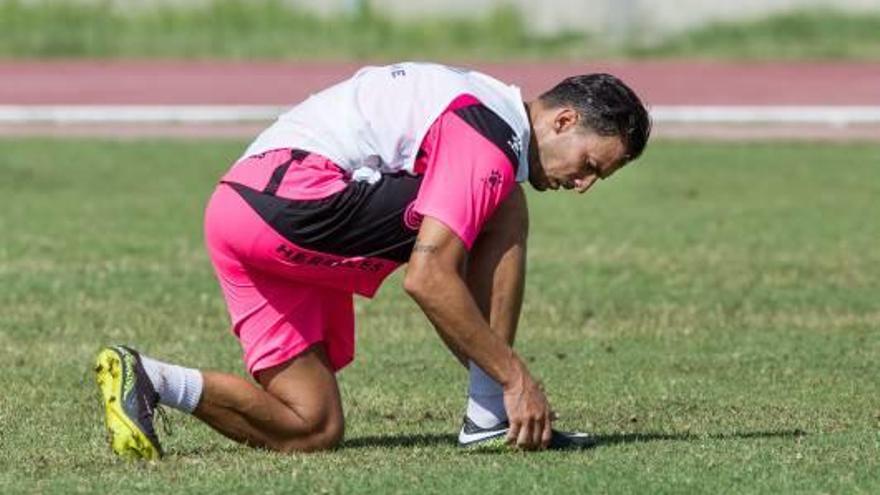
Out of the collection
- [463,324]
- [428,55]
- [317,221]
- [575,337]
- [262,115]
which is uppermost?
[317,221]

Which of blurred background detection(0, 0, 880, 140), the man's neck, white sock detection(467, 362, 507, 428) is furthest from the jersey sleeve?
blurred background detection(0, 0, 880, 140)

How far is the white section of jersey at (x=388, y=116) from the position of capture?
22.2ft

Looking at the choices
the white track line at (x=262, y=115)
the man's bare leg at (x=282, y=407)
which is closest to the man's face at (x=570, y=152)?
the man's bare leg at (x=282, y=407)

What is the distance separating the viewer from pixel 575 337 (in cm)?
A: 1038

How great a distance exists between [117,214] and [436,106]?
8.50 metres

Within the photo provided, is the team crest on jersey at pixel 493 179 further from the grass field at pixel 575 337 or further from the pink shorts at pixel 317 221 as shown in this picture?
the grass field at pixel 575 337

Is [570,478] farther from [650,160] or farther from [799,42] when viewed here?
[799,42]

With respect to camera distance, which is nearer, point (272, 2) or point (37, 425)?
point (37, 425)

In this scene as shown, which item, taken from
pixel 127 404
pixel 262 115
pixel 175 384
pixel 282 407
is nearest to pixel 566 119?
pixel 282 407

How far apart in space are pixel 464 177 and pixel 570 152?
1.64 ft

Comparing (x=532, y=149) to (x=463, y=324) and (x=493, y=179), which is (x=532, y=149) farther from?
(x=463, y=324)

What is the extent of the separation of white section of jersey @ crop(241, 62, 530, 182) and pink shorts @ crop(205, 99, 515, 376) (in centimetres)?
5

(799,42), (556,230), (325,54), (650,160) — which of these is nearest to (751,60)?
(799,42)

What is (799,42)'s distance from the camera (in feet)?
92.1
